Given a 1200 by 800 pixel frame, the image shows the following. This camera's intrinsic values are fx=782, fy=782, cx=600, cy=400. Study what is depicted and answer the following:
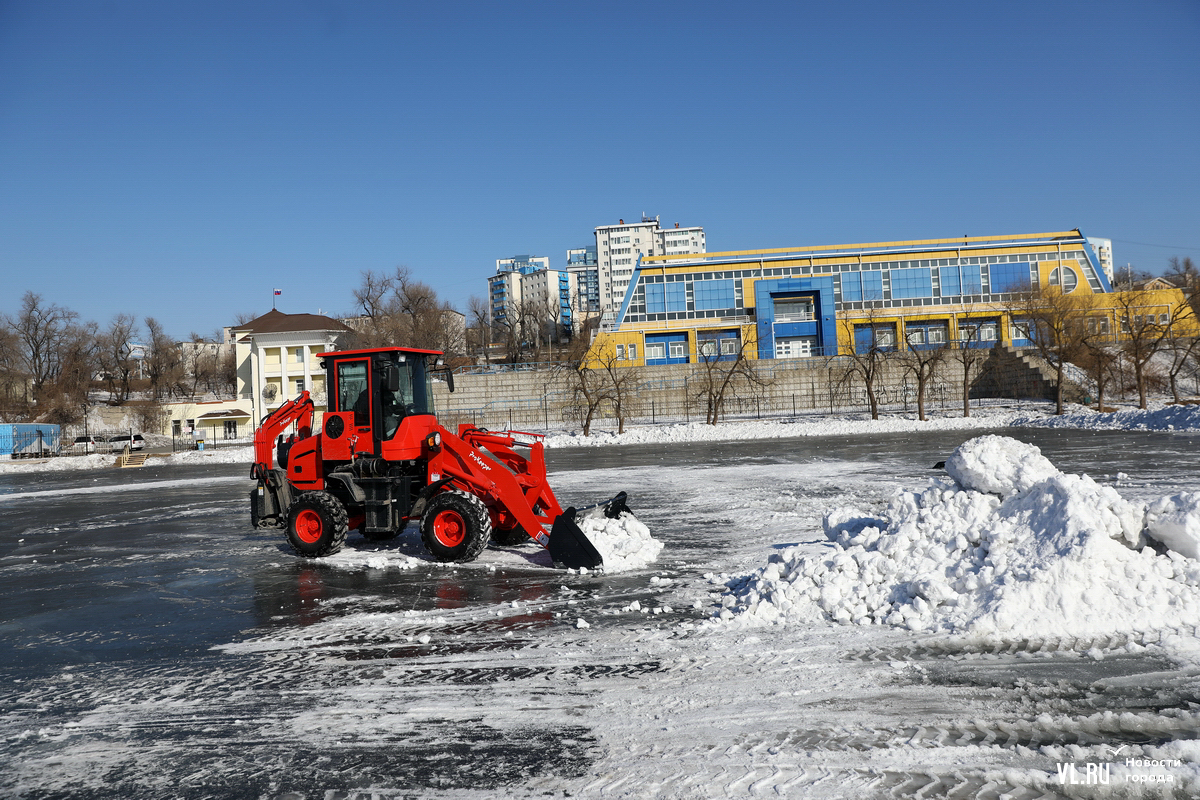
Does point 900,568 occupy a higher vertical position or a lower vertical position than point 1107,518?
lower

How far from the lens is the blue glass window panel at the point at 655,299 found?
6500 cm

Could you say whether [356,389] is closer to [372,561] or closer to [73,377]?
[372,561]

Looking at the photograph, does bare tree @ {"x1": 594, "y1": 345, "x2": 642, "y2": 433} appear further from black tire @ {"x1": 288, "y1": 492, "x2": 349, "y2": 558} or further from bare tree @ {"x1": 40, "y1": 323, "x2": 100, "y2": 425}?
bare tree @ {"x1": 40, "y1": 323, "x2": 100, "y2": 425}

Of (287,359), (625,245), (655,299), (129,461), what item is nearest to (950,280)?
(655,299)

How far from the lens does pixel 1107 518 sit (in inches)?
269

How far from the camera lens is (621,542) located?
33.0 feet

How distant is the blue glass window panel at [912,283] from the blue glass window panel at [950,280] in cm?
87

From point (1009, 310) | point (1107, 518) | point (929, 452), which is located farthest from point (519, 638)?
point (1009, 310)

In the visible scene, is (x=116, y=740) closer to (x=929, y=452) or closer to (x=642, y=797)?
(x=642, y=797)

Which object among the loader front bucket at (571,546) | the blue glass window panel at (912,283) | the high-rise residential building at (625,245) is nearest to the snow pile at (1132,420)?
the blue glass window panel at (912,283)

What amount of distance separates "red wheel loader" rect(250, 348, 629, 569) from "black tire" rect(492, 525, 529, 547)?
0.02 meters

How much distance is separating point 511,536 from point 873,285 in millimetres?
59935

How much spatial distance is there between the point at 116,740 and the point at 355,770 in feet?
5.91

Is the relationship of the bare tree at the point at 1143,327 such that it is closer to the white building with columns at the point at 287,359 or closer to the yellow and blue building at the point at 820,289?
the yellow and blue building at the point at 820,289
